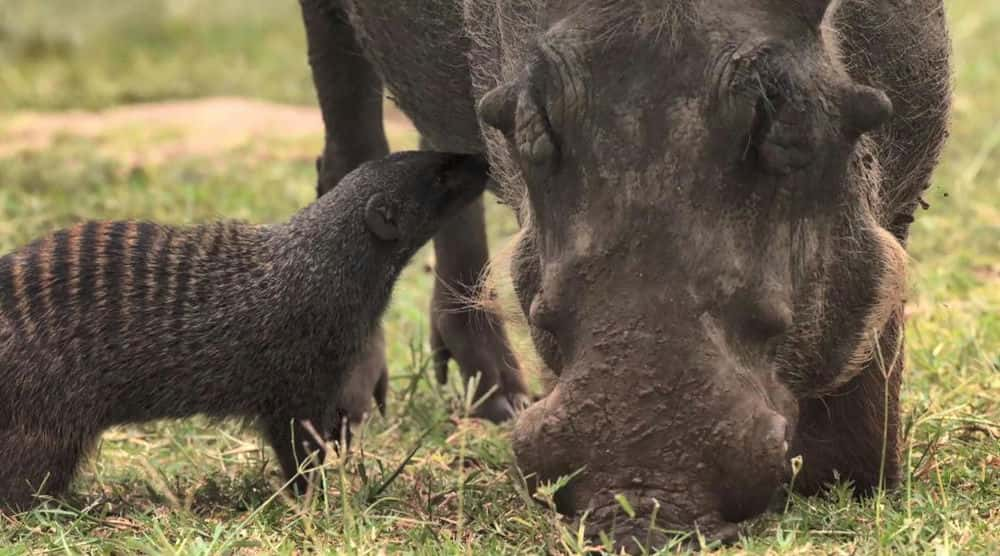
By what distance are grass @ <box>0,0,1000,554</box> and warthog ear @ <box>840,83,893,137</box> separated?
779 millimetres

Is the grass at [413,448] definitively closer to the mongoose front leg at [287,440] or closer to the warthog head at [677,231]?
the mongoose front leg at [287,440]

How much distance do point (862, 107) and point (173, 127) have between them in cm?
727

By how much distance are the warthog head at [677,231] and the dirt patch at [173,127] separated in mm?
6065

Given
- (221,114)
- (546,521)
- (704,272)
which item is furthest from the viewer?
(221,114)

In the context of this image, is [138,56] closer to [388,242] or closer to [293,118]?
[293,118]

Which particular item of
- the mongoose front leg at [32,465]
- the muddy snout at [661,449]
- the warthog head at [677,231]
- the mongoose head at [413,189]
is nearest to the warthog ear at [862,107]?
the warthog head at [677,231]

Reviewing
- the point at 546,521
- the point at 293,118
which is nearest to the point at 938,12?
the point at 546,521

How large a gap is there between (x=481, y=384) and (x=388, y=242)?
Answer: 0.94 m

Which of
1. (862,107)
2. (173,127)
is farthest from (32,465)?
(173,127)

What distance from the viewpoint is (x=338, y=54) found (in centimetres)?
540

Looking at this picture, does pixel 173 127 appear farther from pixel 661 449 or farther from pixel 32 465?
pixel 661 449

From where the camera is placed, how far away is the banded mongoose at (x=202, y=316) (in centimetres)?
404

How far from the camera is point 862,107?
3.01 metres

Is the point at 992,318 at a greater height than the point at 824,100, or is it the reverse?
the point at 824,100
